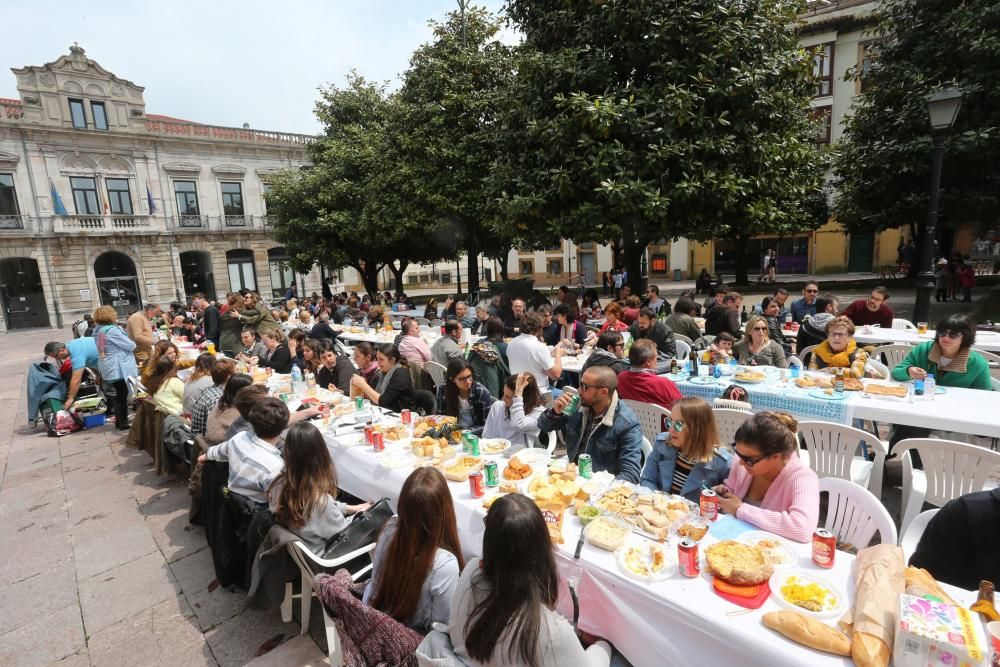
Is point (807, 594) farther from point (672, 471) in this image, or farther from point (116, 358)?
point (116, 358)

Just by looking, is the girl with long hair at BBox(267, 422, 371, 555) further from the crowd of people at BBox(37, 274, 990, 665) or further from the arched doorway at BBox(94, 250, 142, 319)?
the arched doorway at BBox(94, 250, 142, 319)

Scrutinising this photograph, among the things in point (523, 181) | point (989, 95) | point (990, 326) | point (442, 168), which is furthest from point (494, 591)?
point (989, 95)

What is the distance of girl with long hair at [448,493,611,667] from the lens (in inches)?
74.5

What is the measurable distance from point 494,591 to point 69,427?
9467 millimetres

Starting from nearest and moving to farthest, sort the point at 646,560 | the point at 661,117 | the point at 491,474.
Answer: the point at 646,560 < the point at 491,474 < the point at 661,117

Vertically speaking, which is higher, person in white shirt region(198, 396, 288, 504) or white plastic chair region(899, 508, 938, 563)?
person in white shirt region(198, 396, 288, 504)

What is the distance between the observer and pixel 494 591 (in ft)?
6.39

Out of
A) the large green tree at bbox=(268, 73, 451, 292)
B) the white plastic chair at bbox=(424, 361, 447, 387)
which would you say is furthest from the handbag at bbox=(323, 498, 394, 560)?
the large green tree at bbox=(268, 73, 451, 292)

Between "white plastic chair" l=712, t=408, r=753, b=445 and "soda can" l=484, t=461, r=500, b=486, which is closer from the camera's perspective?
"soda can" l=484, t=461, r=500, b=486

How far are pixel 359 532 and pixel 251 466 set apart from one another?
1.00m

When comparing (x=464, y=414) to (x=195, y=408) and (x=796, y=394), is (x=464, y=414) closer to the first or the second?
(x=195, y=408)

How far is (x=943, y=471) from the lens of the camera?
360 centimetres

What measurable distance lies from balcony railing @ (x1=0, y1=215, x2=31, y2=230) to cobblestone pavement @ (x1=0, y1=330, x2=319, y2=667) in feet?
88.9

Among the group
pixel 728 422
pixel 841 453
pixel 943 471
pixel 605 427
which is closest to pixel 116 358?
pixel 605 427
